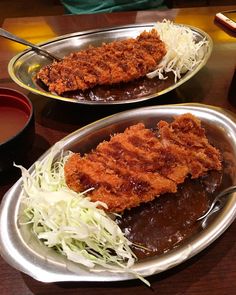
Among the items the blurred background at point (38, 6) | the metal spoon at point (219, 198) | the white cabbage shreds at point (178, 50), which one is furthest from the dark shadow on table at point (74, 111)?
the blurred background at point (38, 6)

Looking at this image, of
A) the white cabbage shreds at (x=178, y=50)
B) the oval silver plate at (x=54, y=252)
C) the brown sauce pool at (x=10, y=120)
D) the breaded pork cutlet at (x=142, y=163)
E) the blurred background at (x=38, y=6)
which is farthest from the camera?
the blurred background at (x=38, y=6)

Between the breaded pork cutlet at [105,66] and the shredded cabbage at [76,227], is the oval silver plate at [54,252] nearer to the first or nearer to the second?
the shredded cabbage at [76,227]

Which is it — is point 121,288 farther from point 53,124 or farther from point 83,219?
point 53,124

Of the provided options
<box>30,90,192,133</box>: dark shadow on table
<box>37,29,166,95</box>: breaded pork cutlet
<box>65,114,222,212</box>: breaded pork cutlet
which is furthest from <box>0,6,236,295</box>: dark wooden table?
<box>65,114,222,212</box>: breaded pork cutlet

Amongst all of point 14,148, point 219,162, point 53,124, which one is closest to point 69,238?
point 14,148

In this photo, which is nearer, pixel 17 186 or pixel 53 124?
pixel 17 186

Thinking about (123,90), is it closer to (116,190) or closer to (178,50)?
(178,50)

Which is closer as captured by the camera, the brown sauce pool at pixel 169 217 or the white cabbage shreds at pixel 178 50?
the brown sauce pool at pixel 169 217
